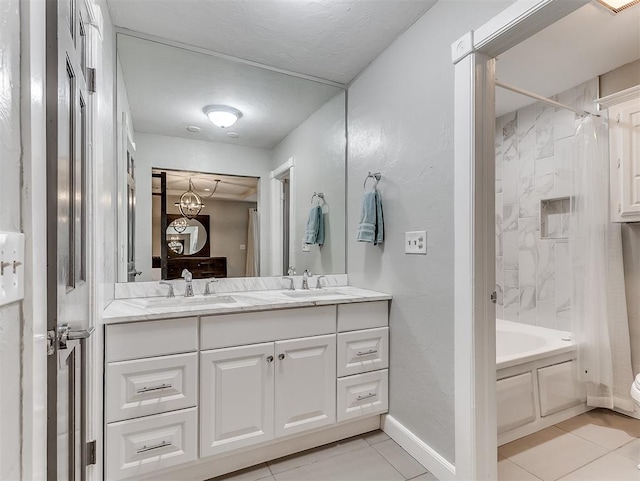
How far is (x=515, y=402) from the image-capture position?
1.94 metres

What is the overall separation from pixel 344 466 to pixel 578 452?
131cm

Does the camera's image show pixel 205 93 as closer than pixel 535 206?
Yes

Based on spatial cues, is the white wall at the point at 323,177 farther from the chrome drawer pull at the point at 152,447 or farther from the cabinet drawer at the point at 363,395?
the chrome drawer pull at the point at 152,447

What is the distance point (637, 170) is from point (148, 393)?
3.09 m

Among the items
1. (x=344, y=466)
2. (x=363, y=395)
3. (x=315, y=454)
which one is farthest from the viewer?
(x=363, y=395)

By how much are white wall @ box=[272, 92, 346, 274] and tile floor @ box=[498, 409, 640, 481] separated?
1500 millimetres

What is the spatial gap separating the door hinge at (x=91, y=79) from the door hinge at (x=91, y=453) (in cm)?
135

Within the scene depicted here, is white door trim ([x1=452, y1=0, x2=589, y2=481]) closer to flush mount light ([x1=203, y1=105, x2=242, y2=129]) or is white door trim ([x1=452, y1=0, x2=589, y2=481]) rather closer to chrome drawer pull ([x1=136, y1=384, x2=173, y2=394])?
chrome drawer pull ([x1=136, y1=384, x2=173, y2=394])

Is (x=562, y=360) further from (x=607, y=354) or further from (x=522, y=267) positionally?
(x=522, y=267)

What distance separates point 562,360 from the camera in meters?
2.16

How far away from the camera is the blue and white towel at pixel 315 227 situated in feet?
7.97

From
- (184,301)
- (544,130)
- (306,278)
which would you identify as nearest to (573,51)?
(544,130)

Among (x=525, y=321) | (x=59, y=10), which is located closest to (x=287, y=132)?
(x=59, y=10)

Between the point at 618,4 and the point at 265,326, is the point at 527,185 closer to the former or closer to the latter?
the point at 618,4
